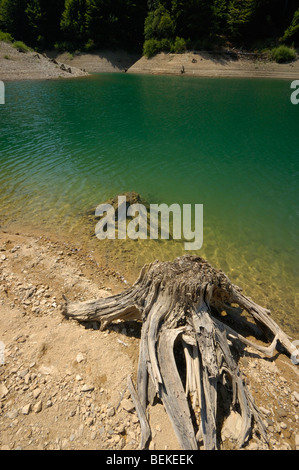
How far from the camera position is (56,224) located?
9.59m

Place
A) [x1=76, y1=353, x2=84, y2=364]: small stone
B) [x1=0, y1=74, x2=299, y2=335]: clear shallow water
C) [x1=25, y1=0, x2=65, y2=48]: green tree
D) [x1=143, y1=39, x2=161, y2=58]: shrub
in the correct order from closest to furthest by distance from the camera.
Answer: [x1=76, y1=353, x2=84, y2=364]: small stone, [x1=0, y1=74, x2=299, y2=335]: clear shallow water, [x1=143, y1=39, x2=161, y2=58]: shrub, [x1=25, y1=0, x2=65, y2=48]: green tree

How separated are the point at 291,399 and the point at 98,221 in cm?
806

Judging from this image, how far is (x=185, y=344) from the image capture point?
4.41 m

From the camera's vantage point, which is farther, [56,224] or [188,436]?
[56,224]

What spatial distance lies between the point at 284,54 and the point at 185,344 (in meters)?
65.1

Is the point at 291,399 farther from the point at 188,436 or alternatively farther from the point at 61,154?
the point at 61,154

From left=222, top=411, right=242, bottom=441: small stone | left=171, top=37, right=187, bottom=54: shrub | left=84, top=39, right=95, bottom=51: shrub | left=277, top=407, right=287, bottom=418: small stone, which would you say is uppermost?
left=84, top=39, right=95, bottom=51: shrub

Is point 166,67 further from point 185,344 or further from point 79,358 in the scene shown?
point 79,358

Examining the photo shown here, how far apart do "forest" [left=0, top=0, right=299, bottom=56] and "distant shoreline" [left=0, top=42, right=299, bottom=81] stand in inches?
173

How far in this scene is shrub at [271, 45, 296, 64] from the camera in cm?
4897

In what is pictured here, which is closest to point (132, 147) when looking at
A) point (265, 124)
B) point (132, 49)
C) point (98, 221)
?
point (98, 221)

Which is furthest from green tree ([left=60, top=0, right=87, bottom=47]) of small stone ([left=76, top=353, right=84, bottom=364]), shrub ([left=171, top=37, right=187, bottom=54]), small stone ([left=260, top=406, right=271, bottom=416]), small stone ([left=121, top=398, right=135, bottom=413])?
small stone ([left=260, top=406, right=271, bottom=416])

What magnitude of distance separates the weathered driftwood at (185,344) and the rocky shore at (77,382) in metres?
0.23

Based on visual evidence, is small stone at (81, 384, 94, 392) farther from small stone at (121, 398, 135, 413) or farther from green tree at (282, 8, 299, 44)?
green tree at (282, 8, 299, 44)
